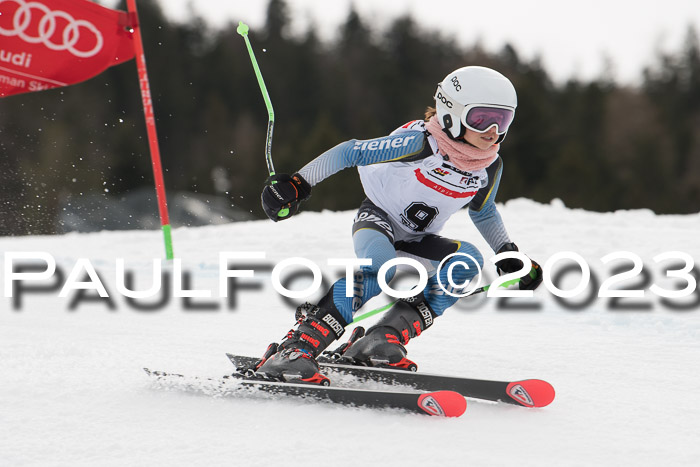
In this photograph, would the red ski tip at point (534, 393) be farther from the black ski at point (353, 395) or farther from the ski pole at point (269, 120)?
the ski pole at point (269, 120)

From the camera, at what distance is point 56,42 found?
6191mm

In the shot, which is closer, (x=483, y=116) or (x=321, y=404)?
(x=321, y=404)

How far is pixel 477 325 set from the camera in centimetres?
429

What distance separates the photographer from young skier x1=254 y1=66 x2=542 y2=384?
2713mm

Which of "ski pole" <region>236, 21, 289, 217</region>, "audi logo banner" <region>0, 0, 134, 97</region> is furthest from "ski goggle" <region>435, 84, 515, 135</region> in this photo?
"audi logo banner" <region>0, 0, 134, 97</region>

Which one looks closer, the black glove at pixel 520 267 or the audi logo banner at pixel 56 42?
the black glove at pixel 520 267

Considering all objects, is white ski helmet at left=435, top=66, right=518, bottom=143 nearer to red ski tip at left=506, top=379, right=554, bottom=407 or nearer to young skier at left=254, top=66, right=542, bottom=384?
young skier at left=254, top=66, right=542, bottom=384

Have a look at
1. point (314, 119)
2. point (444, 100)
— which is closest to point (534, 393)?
point (444, 100)

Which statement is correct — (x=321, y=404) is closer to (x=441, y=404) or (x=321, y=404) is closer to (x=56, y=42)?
(x=441, y=404)

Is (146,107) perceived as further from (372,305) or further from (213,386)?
(213,386)

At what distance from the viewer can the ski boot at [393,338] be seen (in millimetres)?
2963

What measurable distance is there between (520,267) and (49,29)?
479 cm

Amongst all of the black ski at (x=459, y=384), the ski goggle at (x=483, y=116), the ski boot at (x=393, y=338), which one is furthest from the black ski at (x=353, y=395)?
the ski goggle at (x=483, y=116)

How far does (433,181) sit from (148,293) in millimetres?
2712
